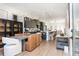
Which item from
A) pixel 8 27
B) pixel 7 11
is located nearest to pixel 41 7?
pixel 7 11

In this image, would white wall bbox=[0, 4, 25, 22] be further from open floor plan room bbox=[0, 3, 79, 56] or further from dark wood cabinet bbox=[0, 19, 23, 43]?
dark wood cabinet bbox=[0, 19, 23, 43]

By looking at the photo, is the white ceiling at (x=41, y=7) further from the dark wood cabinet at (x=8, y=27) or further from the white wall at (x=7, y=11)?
the dark wood cabinet at (x=8, y=27)

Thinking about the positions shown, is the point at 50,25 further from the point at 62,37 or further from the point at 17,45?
the point at 17,45

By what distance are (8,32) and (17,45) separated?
198 centimetres

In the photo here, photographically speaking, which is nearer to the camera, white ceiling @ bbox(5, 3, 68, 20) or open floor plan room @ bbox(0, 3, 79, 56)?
open floor plan room @ bbox(0, 3, 79, 56)

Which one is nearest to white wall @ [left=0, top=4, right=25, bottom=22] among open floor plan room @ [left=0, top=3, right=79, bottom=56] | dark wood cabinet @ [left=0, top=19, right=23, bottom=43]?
open floor plan room @ [left=0, top=3, right=79, bottom=56]

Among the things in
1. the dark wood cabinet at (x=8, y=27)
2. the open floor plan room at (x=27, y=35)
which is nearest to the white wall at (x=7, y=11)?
the open floor plan room at (x=27, y=35)

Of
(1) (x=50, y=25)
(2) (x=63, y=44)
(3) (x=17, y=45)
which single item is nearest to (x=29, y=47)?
(3) (x=17, y=45)

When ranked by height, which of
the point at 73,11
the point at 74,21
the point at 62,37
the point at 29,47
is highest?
the point at 73,11

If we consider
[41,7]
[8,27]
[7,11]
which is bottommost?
[8,27]

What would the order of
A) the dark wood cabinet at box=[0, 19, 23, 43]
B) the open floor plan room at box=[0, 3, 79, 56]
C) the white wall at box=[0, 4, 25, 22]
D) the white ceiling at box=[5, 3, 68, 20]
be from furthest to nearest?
the dark wood cabinet at box=[0, 19, 23, 43], the white wall at box=[0, 4, 25, 22], the white ceiling at box=[5, 3, 68, 20], the open floor plan room at box=[0, 3, 79, 56]

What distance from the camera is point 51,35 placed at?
1051 cm

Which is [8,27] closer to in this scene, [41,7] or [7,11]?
[7,11]

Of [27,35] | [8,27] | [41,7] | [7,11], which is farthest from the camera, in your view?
[41,7]
